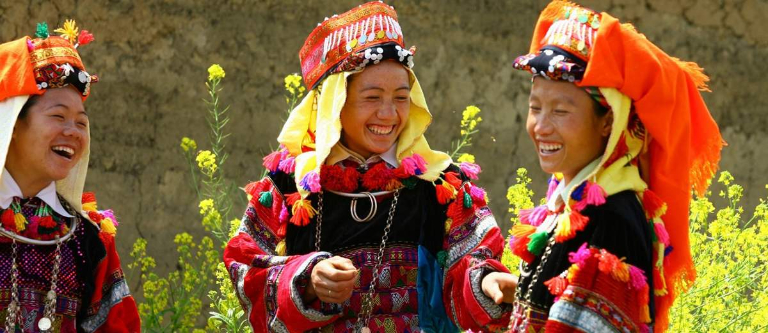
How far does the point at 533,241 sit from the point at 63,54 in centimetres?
192

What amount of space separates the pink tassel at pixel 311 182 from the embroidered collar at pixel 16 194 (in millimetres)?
899

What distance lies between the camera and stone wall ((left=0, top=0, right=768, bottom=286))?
651 cm

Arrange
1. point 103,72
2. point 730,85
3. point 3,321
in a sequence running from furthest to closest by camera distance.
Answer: point 730,85, point 103,72, point 3,321

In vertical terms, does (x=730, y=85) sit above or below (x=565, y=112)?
above

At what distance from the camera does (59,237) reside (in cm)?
436

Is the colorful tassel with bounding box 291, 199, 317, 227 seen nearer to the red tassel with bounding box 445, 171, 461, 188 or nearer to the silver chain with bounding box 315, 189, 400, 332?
the silver chain with bounding box 315, 189, 400, 332

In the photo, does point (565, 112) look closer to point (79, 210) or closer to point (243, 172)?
point (79, 210)

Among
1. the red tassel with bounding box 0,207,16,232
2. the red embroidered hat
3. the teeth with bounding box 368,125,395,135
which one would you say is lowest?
the red tassel with bounding box 0,207,16,232

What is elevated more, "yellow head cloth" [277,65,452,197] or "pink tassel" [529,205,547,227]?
"yellow head cloth" [277,65,452,197]

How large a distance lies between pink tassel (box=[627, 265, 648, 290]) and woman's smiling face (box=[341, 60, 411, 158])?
132 centimetres

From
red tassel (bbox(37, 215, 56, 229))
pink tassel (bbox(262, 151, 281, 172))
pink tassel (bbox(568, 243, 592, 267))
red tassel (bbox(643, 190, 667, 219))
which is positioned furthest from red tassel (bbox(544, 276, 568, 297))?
red tassel (bbox(37, 215, 56, 229))

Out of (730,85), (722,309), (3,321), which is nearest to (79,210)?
(3,321)

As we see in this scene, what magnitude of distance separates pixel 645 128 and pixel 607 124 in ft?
0.41

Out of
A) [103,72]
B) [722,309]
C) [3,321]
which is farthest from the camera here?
[103,72]
